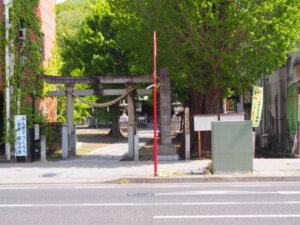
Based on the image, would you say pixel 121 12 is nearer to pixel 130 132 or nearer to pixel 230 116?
pixel 130 132

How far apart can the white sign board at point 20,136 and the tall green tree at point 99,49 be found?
16559 millimetres

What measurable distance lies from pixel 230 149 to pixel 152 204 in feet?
14.8

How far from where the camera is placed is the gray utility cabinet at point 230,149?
1254cm

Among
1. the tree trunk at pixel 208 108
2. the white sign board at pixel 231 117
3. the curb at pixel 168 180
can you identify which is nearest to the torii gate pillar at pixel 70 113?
the tree trunk at pixel 208 108

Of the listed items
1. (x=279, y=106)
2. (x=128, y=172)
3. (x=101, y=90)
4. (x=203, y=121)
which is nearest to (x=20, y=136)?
(x=101, y=90)

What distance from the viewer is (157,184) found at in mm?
12086

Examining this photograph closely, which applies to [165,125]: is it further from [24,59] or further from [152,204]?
[152,204]

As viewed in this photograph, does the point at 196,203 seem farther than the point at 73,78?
No

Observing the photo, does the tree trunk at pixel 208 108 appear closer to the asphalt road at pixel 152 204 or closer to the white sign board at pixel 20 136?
the white sign board at pixel 20 136

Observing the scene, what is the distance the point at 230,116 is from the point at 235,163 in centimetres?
478

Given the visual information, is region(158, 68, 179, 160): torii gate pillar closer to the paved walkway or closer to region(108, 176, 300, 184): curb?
the paved walkway

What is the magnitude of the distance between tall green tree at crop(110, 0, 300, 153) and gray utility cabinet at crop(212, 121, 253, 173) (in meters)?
4.73

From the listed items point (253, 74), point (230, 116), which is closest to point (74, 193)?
point (230, 116)

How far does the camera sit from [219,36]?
16516 mm
